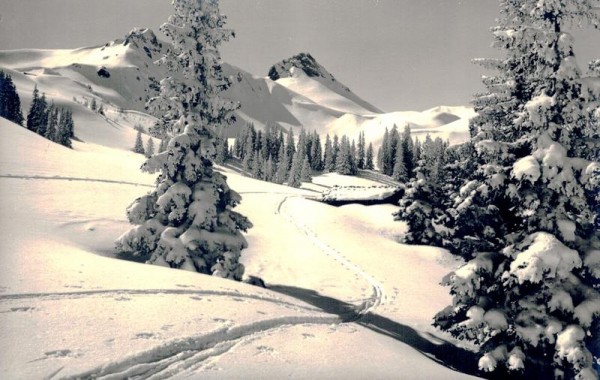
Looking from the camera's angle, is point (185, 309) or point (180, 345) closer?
point (180, 345)

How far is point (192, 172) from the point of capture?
60.3ft

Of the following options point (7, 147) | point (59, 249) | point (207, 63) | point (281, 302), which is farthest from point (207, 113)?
point (7, 147)

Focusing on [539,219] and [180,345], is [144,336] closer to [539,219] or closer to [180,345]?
[180,345]

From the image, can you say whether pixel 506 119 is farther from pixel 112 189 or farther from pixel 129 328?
pixel 112 189

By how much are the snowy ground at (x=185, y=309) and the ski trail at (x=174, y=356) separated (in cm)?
3

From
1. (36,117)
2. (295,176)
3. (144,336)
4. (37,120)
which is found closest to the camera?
(144,336)

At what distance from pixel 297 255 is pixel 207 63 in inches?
550

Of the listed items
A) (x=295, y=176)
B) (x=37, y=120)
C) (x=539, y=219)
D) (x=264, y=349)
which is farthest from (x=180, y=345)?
(x=295, y=176)

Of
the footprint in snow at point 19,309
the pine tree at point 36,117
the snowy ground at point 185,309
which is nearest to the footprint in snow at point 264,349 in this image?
the snowy ground at point 185,309

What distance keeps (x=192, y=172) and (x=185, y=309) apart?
9650mm

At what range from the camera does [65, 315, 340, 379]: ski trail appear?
633cm

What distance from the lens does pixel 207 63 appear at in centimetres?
1911

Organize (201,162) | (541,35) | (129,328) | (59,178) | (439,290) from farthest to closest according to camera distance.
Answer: (59,178) → (439,290) → (201,162) → (541,35) → (129,328)

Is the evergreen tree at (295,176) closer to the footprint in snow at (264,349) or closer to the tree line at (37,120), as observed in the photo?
the tree line at (37,120)
